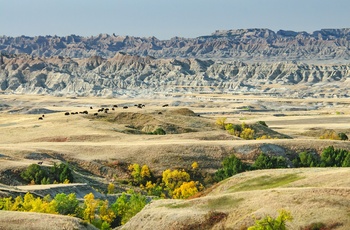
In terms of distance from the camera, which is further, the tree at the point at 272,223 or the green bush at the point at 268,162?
the green bush at the point at 268,162

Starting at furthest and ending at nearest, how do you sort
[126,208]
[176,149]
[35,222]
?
[176,149]
[126,208]
[35,222]

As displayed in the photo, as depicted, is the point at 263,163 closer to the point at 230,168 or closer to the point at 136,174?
the point at 230,168

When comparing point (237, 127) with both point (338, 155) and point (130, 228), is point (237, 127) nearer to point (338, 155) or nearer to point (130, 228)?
point (338, 155)

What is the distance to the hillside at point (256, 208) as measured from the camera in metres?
42.2

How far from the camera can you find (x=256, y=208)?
1784 inches

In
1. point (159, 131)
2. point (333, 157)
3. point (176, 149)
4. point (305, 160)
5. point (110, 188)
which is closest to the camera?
point (110, 188)

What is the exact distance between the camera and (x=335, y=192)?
150 feet

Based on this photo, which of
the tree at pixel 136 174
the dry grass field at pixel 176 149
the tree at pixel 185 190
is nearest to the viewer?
the dry grass field at pixel 176 149

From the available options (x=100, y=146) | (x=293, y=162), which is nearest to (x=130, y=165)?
(x=100, y=146)

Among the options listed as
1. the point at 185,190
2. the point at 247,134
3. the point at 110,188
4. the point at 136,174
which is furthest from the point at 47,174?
the point at 247,134

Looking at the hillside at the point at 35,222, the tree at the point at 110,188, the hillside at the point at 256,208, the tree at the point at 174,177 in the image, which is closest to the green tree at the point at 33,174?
the tree at the point at 110,188

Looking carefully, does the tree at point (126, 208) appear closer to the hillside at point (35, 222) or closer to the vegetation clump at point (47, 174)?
the hillside at point (35, 222)

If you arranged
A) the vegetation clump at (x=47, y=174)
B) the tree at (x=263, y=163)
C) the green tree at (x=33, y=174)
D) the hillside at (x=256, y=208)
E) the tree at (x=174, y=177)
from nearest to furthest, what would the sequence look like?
1. the hillside at (x=256, y=208)
2. the green tree at (x=33, y=174)
3. the vegetation clump at (x=47, y=174)
4. the tree at (x=174, y=177)
5. the tree at (x=263, y=163)

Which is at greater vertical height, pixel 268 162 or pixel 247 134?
pixel 268 162
